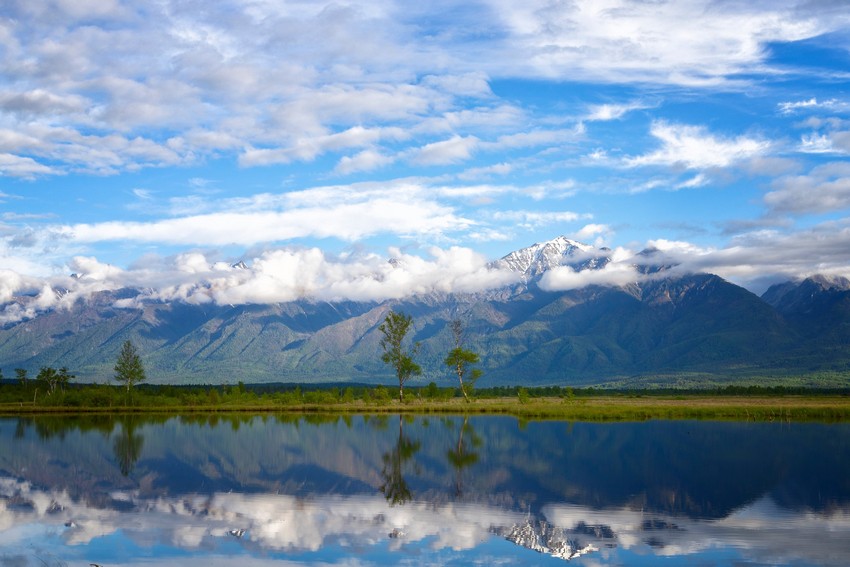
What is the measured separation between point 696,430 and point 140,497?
5465 centimetres

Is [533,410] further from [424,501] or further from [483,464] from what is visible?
[424,501]

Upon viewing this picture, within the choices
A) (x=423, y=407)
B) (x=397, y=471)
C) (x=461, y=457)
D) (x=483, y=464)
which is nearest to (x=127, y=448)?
(x=397, y=471)

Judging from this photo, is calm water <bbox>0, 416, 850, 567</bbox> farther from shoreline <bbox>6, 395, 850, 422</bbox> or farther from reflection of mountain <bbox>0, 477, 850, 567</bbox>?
shoreline <bbox>6, 395, 850, 422</bbox>

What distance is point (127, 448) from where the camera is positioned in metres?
59.0

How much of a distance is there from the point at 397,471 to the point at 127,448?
2338 cm

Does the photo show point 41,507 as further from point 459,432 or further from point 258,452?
point 459,432

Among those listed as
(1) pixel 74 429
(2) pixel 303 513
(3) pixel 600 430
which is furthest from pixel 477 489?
(1) pixel 74 429

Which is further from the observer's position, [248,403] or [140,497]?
[248,403]

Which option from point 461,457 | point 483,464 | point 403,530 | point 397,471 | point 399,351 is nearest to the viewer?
point 403,530

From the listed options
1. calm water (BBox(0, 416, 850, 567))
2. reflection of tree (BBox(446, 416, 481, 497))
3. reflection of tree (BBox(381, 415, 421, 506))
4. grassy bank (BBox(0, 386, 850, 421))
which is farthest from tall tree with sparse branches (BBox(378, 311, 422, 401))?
reflection of tree (BBox(381, 415, 421, 506))

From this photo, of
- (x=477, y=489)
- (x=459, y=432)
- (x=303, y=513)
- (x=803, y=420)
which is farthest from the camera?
(x=803, y=420)

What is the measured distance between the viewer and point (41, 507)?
35031 millimetres

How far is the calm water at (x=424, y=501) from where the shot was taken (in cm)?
2727

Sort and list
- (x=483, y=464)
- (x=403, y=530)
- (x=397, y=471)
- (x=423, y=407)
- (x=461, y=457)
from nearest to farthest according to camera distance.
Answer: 1. (x=403, y=530)
2. (x=397, y=471)
3. (x=483, y=464)
4. (x=461, y=457)
5. (x=423, y=407)
